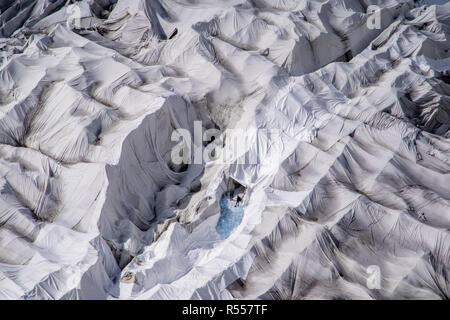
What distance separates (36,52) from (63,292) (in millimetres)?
Result: 9291

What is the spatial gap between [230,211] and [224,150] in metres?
2.14

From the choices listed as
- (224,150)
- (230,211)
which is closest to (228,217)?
(230,211)

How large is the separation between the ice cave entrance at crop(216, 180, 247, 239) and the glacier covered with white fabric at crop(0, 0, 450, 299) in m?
0.11

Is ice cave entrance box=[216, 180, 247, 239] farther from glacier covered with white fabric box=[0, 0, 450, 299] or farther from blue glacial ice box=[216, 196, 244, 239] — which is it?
glacier covered with white fabric box=[0, 0, 450, 299]

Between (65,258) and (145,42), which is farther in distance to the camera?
(145,42)

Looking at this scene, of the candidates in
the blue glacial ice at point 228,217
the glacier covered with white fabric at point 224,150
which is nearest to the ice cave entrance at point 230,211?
the blue glacial ice at point 228,217

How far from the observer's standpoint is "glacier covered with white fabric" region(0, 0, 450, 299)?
14.1 meters

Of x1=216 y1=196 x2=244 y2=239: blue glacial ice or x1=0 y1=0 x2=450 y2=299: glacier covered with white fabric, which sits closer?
x1=0 y1=0 x2=450 y2=299: glacier covered with white fabric

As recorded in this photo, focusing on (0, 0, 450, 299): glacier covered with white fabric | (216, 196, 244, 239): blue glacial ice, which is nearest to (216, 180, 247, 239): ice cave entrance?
(216, 196, 244, 239): blue glacial ice

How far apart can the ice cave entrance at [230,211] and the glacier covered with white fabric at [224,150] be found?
11 centimetres

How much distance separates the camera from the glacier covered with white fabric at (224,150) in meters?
14.1

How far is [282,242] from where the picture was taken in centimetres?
1468

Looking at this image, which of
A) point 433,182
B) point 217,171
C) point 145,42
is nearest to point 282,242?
point 217,171
